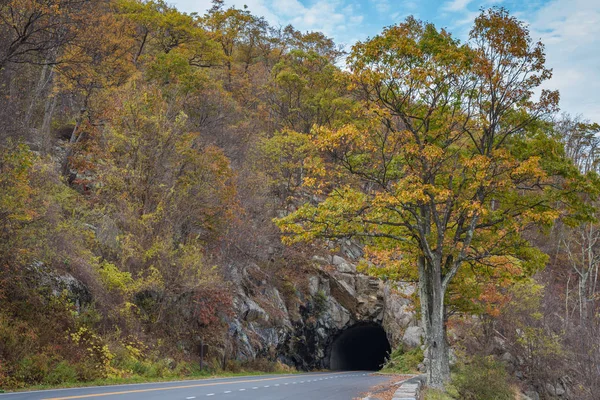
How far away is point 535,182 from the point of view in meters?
16.1

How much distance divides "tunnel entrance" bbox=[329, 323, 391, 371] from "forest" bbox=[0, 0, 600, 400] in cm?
A: 1083

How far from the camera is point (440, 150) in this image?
14.6m

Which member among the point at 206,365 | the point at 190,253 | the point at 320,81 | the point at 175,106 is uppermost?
the point at 320,81

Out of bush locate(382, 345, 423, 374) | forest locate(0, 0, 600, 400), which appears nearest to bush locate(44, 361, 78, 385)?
forest locate(0, 0, 600, 400)

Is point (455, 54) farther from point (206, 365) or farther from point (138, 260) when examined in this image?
point (206, 365)

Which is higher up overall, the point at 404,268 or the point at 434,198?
the point at 434,198

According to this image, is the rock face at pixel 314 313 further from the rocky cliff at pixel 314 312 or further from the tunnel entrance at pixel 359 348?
the tunnel entrance at pixel 359 348

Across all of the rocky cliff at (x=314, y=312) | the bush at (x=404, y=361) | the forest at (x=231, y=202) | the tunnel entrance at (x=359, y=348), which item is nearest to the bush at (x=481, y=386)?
the forest at (x=231, y=202)

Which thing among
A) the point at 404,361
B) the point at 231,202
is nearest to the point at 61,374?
the point at 231,202

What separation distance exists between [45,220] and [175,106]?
9.89m

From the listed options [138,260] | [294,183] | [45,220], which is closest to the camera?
[45,220]

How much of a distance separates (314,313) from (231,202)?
1210 centimetres

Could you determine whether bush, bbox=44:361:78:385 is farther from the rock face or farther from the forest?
the rock face

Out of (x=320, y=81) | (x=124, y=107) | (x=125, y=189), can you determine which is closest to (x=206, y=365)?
(x=125, y=189)
